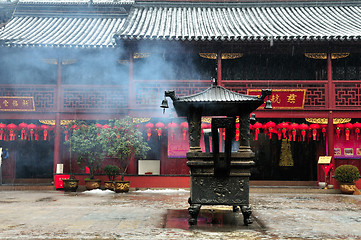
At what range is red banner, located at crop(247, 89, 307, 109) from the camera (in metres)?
13.4

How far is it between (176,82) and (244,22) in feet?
17.3

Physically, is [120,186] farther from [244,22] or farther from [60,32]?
[244,22]

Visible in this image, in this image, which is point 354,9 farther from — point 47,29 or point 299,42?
point 47,29

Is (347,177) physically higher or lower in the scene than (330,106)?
lower

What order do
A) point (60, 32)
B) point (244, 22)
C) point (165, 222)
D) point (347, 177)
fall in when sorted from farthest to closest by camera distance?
1. point (244, 22)
2. point (60, 32)
3. point (347, 177)
4. point (165, 222)

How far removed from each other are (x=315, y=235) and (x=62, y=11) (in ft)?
54.9

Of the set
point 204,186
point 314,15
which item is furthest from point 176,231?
point 314,15

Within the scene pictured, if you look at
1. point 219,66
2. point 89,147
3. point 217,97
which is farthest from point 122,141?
point 217,97

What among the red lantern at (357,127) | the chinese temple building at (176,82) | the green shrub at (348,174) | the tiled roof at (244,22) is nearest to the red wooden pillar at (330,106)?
the chinese temple building at (176,82)

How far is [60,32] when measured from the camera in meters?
16.0

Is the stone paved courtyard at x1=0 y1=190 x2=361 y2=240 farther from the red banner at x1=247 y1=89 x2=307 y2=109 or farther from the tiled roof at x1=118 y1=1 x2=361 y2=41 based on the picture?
the tiled roof at x1=118 y1=1 x2=361 y2=41

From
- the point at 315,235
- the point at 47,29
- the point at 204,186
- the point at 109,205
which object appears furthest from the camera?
the point at 47,29

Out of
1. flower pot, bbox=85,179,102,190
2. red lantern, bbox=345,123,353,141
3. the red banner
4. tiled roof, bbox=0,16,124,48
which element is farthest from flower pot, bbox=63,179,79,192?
red lantern, bbox=345,123,353,141

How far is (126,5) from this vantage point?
729 inches
